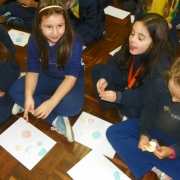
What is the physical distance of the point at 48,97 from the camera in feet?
3.93

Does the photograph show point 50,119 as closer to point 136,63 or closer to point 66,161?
point 66,161

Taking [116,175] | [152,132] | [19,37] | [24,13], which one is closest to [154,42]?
[152,132]

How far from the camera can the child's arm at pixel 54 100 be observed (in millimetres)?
1053

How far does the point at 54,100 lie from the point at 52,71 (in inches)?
7.1

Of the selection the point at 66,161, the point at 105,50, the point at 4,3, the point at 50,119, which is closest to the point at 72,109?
the point at 50,119

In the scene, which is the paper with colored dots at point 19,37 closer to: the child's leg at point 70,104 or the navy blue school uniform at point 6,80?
the navy blue school uniform at point 6,80

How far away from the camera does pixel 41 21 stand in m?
0.98

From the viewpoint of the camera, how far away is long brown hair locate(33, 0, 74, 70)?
0.95 meters

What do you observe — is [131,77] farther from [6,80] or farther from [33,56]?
[6,80]

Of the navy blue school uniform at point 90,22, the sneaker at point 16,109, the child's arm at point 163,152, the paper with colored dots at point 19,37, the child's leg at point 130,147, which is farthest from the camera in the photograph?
the paper with colored dots at point 19,37

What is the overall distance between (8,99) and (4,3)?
1.32 metres

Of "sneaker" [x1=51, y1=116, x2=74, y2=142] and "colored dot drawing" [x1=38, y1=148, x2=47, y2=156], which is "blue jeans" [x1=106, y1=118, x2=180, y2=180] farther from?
"colored dot drawing" [x1=38, y1=148, x2=47, y2=156]

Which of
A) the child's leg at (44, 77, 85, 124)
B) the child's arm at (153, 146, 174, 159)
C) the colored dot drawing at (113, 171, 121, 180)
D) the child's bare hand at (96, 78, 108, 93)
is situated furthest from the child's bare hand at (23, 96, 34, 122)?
the child's arm at (153, 146, 174, 159)

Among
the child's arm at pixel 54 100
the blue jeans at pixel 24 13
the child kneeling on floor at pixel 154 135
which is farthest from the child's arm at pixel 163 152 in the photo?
the blue jeans at pixel 24 13
